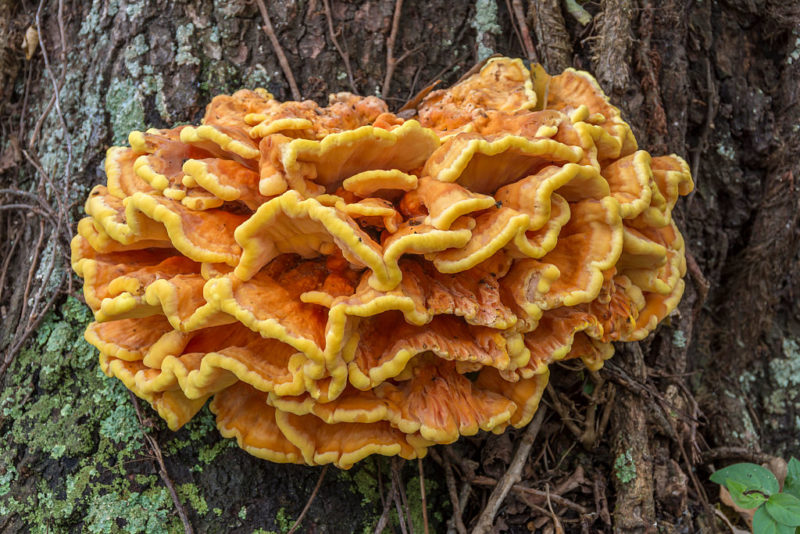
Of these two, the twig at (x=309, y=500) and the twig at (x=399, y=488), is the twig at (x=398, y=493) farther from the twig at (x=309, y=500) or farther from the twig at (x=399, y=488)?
the twig at (x=309, y=500)

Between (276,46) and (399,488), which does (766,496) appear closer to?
(399,488)

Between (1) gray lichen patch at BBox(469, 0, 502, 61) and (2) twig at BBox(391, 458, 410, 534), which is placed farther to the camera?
(1) gray lichen patch at BBox(469, 0, 502, 61)

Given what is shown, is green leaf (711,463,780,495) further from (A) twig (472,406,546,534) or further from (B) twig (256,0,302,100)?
(B) twig (256,0,302,100)

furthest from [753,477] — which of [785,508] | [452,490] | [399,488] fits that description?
[399,488]

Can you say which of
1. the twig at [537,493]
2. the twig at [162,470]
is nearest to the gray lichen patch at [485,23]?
the twig at [537,493]

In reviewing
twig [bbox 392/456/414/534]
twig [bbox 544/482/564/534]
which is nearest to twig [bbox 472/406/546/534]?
twig [bbox 544/482/564/534]

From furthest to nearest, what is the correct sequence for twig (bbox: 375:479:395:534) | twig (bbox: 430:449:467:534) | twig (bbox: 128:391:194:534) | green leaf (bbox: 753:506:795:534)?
twig (bbox: 430:449:467:534)
twig (bbox: 375:479:395:534)
green leaf (bbox: 753:506:795:534)
twig (bbox: 128:391:194:534)
